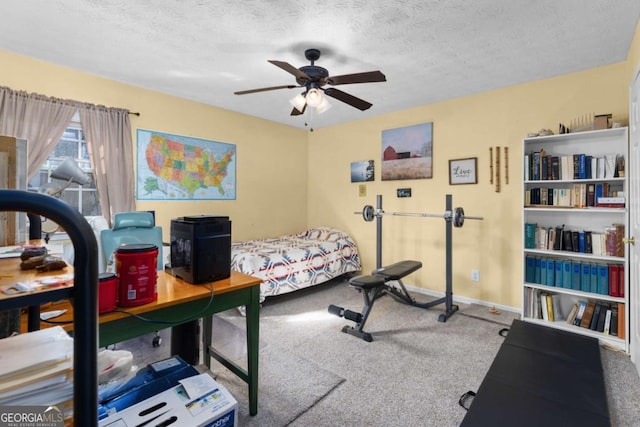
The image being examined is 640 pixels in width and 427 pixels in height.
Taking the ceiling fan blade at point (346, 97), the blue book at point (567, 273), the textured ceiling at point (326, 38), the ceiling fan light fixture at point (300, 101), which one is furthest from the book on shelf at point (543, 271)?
the ceiling fan light fixture at point (300, 101)

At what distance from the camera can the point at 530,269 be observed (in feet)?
9.79

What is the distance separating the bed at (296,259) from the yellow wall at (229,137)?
17.6 inches

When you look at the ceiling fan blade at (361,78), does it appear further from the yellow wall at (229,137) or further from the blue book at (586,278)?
the blue book at (586,278)

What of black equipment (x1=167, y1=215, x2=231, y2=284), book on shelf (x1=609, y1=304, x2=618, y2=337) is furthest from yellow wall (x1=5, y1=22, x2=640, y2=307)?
black equipment (x1=167, y1=215, x2=231, y2=284)

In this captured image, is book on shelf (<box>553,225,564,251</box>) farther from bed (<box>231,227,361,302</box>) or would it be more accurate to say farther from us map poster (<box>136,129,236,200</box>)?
us map poster (<box>136,129,236,200</box>)

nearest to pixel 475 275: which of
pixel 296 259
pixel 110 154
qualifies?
pixel 296 259

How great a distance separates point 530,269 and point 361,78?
2442mm

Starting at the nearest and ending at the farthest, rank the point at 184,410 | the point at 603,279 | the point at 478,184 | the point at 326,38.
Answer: the point at 184,410
the point at 326,38
the point at 603,279
the point at 478,184

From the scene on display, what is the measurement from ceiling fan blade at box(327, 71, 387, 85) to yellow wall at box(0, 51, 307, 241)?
2.31 metres

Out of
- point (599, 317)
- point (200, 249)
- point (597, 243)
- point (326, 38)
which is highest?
point (326, 38)

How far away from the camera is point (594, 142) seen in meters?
2.83

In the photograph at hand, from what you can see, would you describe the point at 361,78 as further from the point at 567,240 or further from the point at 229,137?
the point at 229,137

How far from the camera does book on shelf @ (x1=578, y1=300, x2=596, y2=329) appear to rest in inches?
106

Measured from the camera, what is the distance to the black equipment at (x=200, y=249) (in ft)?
5.08
